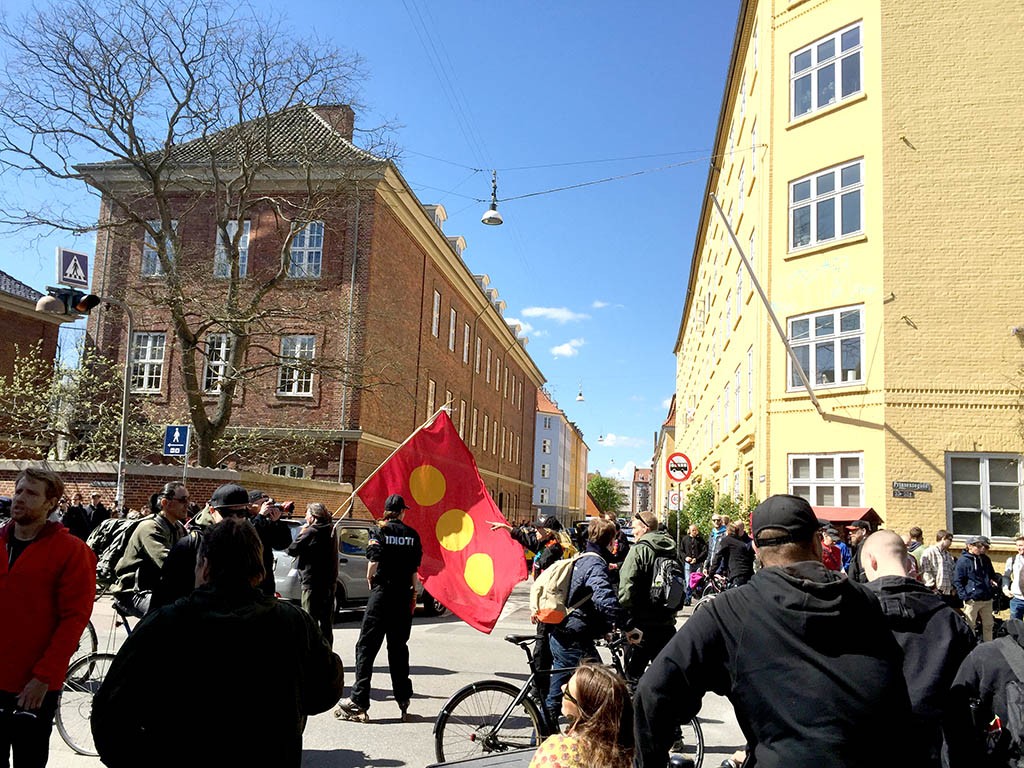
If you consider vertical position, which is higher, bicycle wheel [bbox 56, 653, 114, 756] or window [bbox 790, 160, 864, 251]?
window [bbox 790, 160, 864, 251]

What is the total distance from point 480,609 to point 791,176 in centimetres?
1504

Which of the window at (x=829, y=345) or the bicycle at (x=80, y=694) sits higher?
the window at (x=829, y=345)

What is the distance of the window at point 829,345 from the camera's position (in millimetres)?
17580

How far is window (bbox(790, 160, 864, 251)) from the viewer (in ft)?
59.1

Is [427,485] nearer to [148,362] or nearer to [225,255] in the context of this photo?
[225,255]

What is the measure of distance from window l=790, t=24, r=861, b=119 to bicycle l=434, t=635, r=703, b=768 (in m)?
→ 17.1

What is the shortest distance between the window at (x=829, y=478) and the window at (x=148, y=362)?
837 inches

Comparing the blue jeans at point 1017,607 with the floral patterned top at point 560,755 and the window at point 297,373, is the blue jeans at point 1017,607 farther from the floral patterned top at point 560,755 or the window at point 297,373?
the window at point 297,373

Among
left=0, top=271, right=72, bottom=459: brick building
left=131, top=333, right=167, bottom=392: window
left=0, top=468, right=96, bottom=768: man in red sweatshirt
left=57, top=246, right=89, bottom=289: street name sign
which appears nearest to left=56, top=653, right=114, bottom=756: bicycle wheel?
left=0, top=468, right=96, bottom=768: man in red sweatshirt

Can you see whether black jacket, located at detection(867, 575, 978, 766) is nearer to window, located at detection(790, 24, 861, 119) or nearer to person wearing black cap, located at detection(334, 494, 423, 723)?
person wearing black cap, located at detection(334, 494, 423, 723)

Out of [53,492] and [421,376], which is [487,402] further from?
[53,492]

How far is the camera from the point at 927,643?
3246 millimetres

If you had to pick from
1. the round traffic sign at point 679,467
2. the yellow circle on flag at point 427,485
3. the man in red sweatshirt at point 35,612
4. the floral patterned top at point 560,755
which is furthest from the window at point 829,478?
the man in red sweatshirt at point 35,612

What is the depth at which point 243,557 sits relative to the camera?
2803 millimetres
